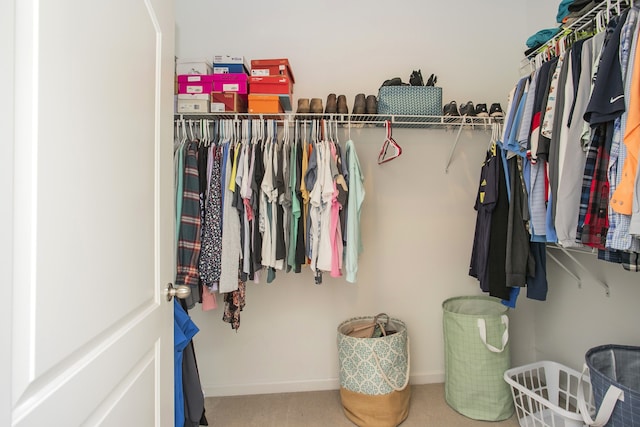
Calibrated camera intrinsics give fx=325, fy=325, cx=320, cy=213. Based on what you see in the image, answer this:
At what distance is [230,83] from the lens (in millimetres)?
1871

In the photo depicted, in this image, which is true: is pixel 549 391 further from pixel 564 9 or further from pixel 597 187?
pixel 564 9

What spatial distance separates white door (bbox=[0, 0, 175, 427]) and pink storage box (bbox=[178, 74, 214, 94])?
949mm

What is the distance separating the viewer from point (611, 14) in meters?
1.28

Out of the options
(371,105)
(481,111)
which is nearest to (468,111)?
(481,111)

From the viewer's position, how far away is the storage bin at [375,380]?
1.76 meters

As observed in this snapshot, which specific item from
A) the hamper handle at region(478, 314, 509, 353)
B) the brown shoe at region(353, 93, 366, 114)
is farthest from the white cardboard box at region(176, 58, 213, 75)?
the hamper handle at region(478, 314, 509, 353)

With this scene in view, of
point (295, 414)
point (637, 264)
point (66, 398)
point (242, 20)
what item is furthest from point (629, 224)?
point (242, 20)

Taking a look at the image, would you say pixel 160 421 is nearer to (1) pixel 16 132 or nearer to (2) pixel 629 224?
(1) pixel 16 132

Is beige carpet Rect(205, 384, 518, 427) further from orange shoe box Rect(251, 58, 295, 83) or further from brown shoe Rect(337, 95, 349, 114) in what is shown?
orange shoe box Rect(251, 58, 295, 83)

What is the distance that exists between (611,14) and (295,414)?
2441mm

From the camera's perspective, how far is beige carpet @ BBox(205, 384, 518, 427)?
6.01ft

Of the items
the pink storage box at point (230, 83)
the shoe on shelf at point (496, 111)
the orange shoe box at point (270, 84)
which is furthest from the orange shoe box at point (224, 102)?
the shoe on shelf at point (496, 111)

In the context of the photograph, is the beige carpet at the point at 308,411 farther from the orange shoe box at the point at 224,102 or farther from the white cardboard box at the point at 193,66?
the white cardboard box at the point at 193,66

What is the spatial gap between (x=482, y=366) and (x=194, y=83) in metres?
2.30
